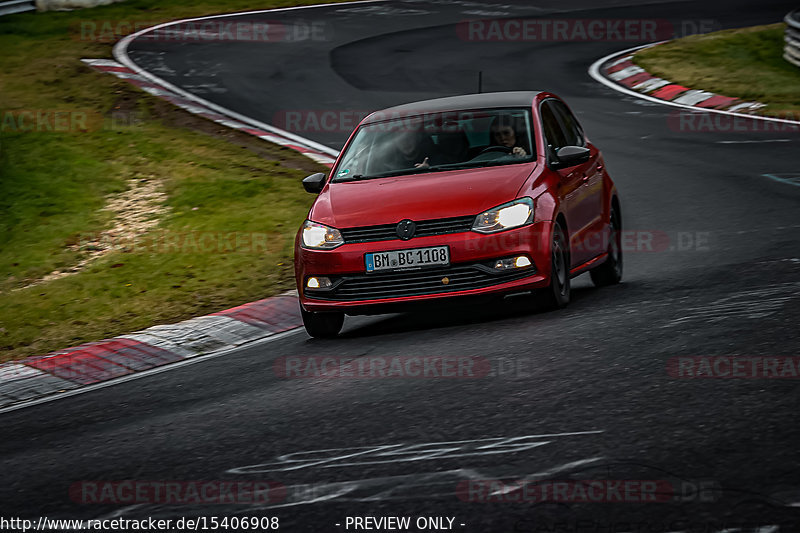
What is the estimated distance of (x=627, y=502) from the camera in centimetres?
452

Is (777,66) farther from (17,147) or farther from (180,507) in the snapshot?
(180,507)

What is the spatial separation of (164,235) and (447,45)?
1659 centimetres

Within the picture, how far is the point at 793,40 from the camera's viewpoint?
79.4 ft

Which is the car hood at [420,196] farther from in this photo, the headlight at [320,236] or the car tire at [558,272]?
the car tire at [558,272]

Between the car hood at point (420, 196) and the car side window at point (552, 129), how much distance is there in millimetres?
634

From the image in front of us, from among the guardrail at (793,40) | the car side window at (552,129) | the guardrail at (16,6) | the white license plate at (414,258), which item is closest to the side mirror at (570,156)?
the car side window at (552,129)

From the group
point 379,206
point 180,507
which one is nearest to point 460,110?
point 379,206

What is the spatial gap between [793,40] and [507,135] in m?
16.6

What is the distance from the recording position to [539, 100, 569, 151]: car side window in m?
9.72

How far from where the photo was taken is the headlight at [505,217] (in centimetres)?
846

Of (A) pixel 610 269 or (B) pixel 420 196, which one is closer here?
(B) pixel 420 196

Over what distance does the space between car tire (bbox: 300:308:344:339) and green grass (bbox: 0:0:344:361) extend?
1.61 meters

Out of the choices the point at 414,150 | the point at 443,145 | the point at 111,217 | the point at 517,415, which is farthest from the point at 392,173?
the point at 111,217

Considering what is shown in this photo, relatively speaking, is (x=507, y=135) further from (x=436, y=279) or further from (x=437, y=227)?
(x=436, y=279)
